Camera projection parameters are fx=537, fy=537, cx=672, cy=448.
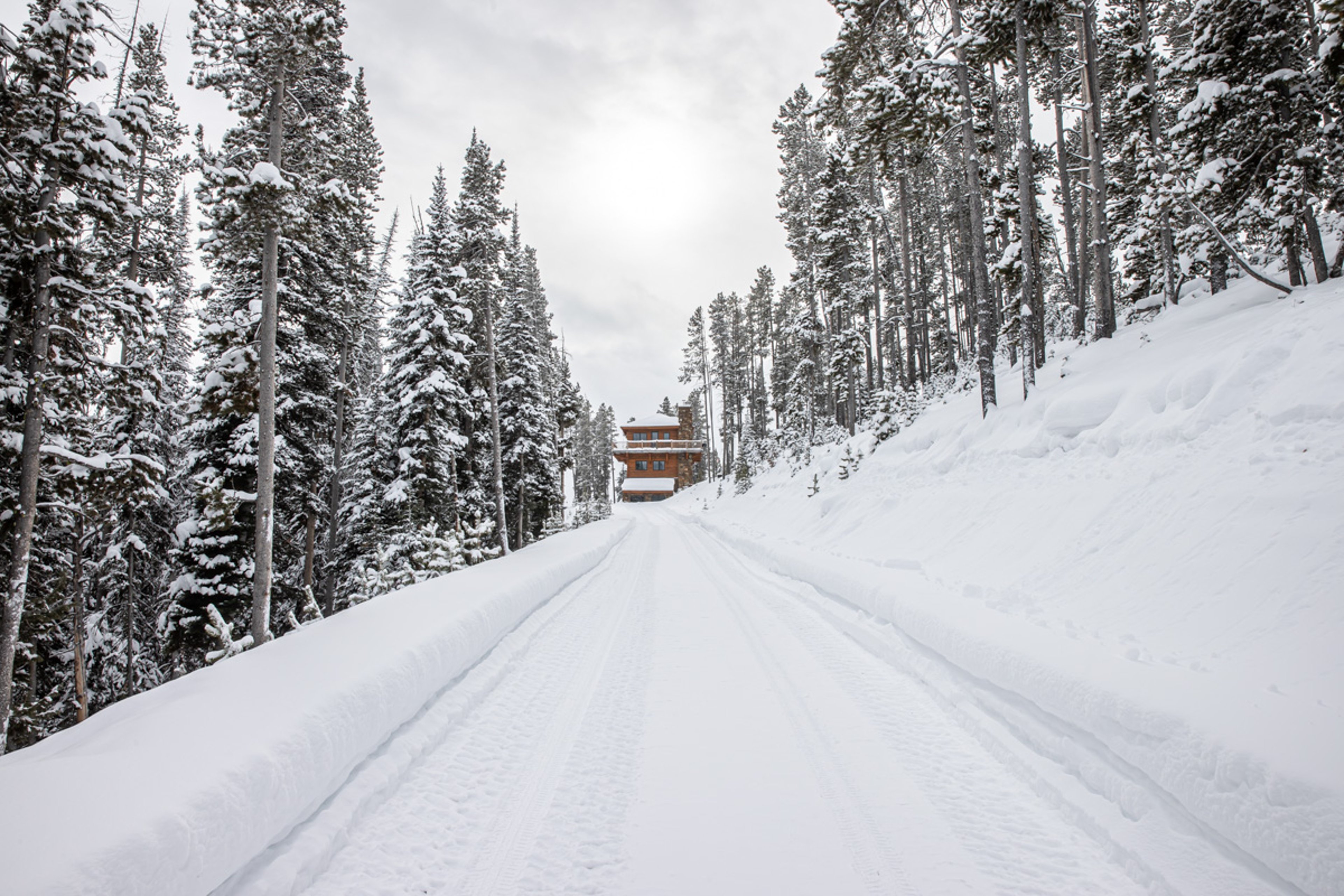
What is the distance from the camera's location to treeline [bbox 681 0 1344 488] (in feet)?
35.0

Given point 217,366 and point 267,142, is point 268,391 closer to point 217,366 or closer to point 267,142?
point 217,366

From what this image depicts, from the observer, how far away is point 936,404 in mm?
18203

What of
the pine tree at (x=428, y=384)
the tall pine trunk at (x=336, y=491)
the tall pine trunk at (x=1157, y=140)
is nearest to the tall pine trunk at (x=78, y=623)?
the tall pine trunk at (x=336, y=491)

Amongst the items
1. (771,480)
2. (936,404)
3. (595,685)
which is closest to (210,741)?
(595,685)

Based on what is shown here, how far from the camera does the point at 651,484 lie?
6406cm

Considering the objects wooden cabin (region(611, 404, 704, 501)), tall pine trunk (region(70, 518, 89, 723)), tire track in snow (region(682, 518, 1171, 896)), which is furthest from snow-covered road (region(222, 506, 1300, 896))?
wooden cabin (region(611, 404, 704, 501))

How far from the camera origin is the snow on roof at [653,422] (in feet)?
215

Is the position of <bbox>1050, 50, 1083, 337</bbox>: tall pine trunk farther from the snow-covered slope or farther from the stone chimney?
the stone chimney

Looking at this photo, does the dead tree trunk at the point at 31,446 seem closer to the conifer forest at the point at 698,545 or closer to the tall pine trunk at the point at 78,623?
the conifer forest at the point at 698,545

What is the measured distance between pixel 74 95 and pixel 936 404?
70.0 ft

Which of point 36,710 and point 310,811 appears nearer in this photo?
point 310,811

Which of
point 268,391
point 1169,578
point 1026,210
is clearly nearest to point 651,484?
point 1026,210

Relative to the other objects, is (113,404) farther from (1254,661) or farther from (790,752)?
(1254,661)

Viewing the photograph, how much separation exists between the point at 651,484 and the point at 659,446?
16.2ft
